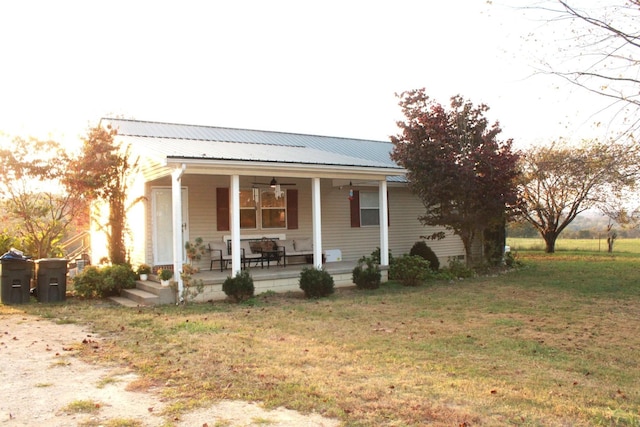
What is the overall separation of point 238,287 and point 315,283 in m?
1.66

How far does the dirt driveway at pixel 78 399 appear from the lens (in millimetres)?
3832

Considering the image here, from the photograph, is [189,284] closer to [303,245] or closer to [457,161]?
[303,245]

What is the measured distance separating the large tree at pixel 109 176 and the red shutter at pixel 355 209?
21.0ft

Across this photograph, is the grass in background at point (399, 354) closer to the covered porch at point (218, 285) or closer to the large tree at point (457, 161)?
the covered porch at point (218, 285)

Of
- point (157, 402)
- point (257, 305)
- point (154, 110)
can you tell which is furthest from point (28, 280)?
point (154, 110)

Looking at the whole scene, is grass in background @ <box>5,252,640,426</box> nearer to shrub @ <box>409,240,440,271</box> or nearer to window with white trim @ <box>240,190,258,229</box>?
window with white trim @ <box>240,190,258,229</box>

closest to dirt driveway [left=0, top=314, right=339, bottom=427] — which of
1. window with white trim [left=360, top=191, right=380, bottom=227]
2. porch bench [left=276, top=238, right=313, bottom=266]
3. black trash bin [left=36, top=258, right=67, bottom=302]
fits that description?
black trash bin [left=36, top=258, right=67, bottom=302]

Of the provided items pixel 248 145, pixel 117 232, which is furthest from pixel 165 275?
pixel 248 145

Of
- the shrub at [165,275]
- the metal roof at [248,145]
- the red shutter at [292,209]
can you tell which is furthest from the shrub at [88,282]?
the red shutter at [292,209]

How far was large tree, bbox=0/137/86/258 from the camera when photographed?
11914mm

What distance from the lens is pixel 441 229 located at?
16.8m

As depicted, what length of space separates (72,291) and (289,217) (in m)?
5.69

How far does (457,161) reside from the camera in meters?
13.4

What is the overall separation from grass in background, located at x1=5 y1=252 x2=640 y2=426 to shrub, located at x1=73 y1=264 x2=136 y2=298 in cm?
57
